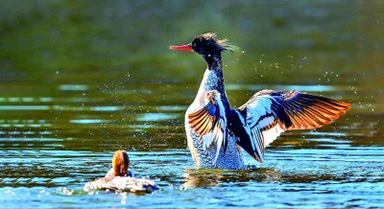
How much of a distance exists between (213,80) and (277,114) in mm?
962

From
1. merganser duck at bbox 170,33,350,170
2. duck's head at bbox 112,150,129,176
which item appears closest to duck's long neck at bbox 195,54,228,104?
merganser duck at bbox 170,33,350,170

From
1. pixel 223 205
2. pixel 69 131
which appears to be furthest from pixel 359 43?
pixel 223 205

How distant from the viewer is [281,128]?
14469mm

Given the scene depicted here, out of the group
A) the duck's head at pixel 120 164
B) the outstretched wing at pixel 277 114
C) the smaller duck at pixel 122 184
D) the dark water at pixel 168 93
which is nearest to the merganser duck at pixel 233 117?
the outstretched wing at pixel 277 114

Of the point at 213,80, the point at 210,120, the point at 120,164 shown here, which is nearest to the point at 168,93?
the point at 213,80

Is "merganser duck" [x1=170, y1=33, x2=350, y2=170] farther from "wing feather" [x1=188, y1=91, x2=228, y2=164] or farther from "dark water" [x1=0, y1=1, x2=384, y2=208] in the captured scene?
"dark water" [x1=0, y1=1, x2=384, y2=208]

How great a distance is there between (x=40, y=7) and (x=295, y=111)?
19.7 metres

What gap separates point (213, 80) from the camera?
14461mm

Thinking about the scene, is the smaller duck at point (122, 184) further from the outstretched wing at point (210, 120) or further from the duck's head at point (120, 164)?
the outstretched wing at point (210, 120)

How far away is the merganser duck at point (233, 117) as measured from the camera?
1331cm

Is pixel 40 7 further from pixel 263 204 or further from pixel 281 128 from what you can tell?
pixel 263 204

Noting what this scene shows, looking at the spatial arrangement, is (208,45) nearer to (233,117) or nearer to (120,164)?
(233,117)

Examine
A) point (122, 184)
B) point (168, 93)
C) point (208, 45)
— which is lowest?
point (122, 184)

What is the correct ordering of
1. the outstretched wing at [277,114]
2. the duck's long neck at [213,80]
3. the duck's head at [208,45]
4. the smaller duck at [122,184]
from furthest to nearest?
the duck's head at [208,45]
the duck's long neck at [213,80]
the outstretched wing at [277,114]
the smaller duck at [122,184]
